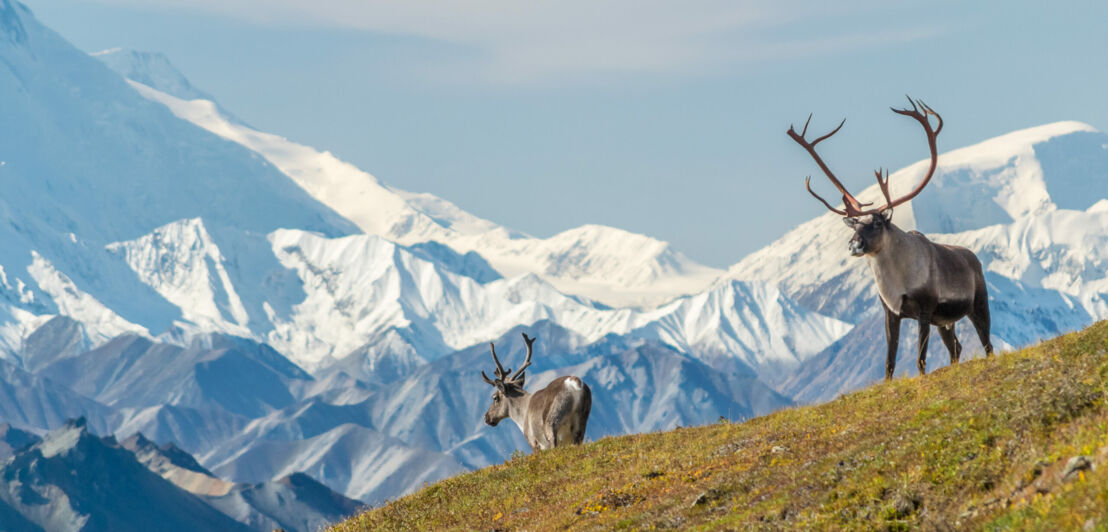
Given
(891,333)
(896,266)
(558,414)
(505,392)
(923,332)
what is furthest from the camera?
(505,392)

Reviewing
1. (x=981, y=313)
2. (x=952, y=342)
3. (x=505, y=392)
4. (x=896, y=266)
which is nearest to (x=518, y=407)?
(x=505, y=392)

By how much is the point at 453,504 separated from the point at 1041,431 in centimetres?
1467

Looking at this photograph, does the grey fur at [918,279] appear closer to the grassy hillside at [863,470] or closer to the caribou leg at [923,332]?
the caribou leg at [923,332]

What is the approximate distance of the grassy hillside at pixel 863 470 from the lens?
16.8 metres

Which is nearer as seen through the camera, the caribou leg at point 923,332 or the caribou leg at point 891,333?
the caribou leg at point 923,332

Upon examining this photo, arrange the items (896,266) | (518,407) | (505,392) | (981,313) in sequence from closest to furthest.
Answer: (896,266)
(981,313)
(518,407)
(505,392)

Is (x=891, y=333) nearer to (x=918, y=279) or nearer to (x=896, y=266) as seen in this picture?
(x=918, y=279)

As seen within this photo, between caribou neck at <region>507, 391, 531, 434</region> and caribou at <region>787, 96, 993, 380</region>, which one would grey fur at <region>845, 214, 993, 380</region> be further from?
caribou neck at <region>507, 391, 531, 434</region>

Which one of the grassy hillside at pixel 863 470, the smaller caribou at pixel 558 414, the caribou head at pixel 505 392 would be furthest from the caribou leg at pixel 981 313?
the caribou head at pixel 505 392

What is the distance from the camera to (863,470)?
788 inches

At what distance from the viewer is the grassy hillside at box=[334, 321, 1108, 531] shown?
662 inches

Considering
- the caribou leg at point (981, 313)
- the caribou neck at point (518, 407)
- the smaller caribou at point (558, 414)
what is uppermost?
the caribou leg at point (981, 313)

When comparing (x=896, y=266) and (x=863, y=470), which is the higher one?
(x=896, y=266)

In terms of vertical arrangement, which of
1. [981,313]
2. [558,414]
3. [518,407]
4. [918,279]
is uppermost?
[918,279]
